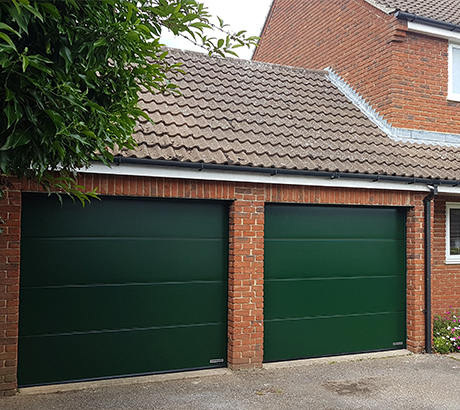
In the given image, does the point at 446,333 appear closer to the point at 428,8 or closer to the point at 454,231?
the point at 454,231

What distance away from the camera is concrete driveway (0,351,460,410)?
5.61 meters

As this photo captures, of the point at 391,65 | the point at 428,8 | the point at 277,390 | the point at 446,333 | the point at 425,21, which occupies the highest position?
the point at 428,8

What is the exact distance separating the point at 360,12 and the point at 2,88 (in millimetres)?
9634

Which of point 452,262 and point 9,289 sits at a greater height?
point 452,262

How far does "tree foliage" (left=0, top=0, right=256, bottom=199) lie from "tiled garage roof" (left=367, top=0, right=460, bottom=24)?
25.1 ft

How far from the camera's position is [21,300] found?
6043 millimetres

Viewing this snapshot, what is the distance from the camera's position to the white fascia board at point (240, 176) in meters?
6.14

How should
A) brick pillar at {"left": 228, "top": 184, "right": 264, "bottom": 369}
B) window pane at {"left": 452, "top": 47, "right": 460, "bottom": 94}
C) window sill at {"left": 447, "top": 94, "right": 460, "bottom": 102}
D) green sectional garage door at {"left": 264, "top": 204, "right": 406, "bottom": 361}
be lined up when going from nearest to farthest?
brick pillar at {"left": 228, "top": 184, "right": 264, "bottom": 369}
green sectional garage door at {"left": 264, "top": 204, "right": 406, "bottom": 361}
window sill at {"left": 447, "top": 94, "right": 460, "bottom": 102}
window pane at {"left": 452, "top": 47, "right": 460, "bottom": 94}

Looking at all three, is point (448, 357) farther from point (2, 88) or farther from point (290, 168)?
point (2, 88)

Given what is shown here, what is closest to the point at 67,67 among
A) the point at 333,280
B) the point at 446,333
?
the point at 333,280

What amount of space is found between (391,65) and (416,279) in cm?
430

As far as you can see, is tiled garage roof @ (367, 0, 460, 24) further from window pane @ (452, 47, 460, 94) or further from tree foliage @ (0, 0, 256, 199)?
tree foliage @ (0, 0, 256, 199)

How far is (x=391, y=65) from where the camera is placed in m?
9.72

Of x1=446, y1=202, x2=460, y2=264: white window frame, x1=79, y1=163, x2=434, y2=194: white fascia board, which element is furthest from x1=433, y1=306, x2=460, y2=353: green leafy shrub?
x1=79, y1=163, x2=434, y2=194: white fascia board
